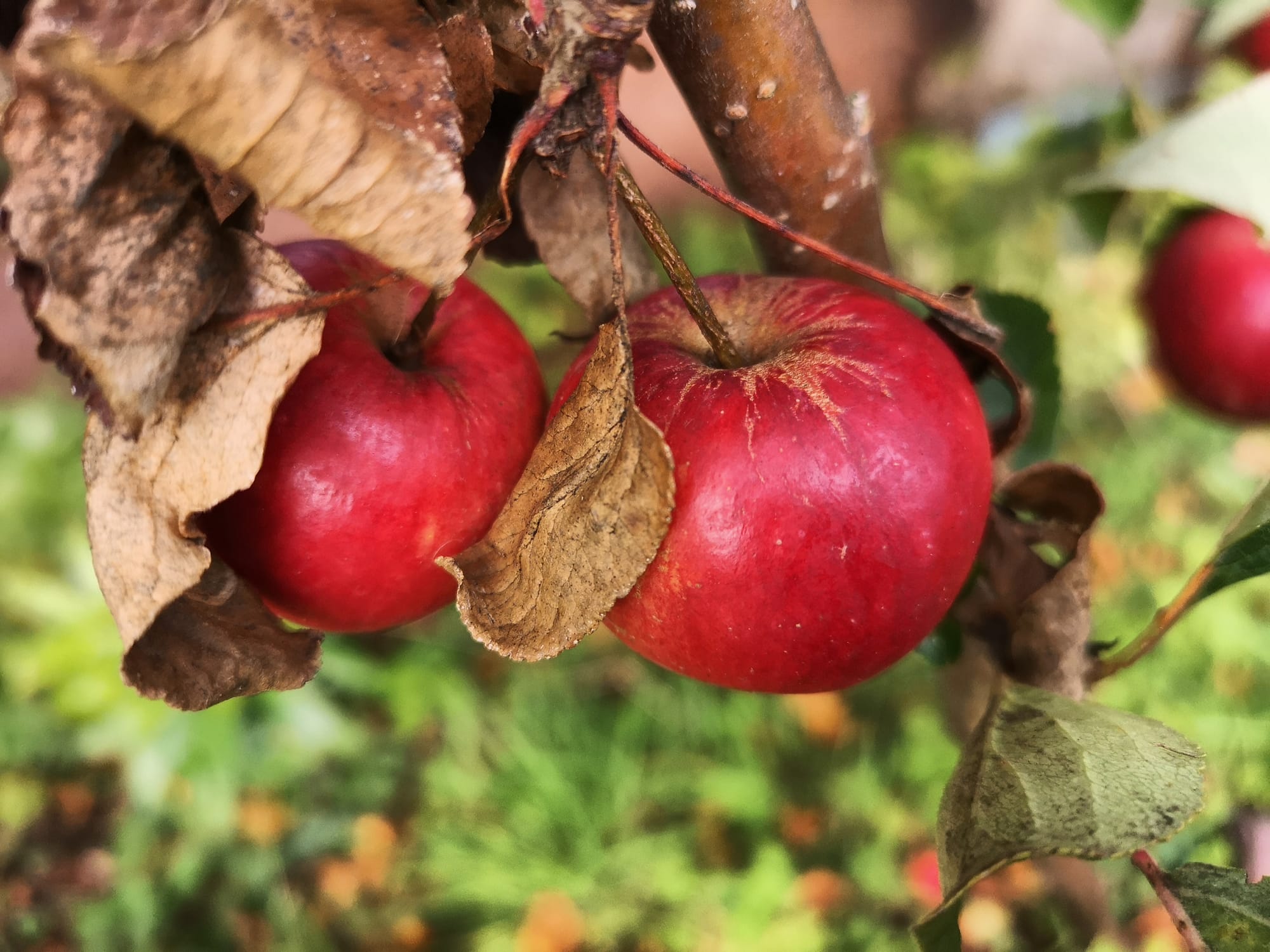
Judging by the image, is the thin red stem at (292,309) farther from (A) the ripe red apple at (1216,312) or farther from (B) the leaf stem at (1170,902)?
(A) the ripe red apple at (1216,312)

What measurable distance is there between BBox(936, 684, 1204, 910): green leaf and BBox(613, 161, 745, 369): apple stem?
0.73 feet

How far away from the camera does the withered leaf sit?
0.38m

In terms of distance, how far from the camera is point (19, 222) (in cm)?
30

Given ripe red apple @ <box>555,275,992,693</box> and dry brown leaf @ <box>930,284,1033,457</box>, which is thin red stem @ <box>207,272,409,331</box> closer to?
ripe red apple @ <box>555,275,992,693</box>

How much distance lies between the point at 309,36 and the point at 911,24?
2.34m

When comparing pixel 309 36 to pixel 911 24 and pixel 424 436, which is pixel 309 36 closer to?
pixel 424 436

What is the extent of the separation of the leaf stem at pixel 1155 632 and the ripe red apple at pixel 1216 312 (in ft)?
1.26

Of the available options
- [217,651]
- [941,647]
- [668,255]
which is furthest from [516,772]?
[668,255]

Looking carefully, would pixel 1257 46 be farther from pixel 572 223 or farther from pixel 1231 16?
pixel 572 223

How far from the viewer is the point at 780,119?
0.43 metres

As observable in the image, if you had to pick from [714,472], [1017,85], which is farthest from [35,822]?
[1017,85]

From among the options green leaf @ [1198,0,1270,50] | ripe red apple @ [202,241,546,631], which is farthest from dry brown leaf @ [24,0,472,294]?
green leaf @ [1198,0,1270,50]

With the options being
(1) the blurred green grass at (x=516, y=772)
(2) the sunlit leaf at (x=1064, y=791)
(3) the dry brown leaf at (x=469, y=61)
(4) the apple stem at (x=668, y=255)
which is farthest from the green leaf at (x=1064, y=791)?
(1) the blurred green grass at (x=516, y=772)

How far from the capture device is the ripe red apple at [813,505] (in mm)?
369
